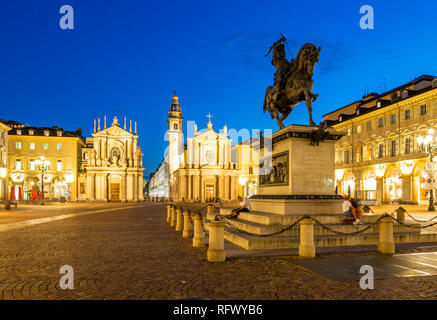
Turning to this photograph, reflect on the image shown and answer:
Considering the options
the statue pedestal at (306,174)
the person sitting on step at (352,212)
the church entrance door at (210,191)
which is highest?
the statue pedestal at (306,174)

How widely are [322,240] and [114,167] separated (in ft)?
217

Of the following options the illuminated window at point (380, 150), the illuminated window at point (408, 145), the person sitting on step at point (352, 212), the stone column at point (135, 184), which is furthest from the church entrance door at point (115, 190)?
the person sitting on step at point (352, 212)

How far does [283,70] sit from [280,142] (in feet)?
9.47

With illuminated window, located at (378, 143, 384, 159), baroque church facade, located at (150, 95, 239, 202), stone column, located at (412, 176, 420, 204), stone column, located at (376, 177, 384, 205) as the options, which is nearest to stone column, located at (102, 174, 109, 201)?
baroque church facade, located at (150, 95, 239, 202)

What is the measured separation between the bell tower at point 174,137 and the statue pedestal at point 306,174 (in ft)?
253

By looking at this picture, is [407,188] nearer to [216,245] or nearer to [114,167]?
[216,245]

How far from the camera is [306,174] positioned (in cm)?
1097

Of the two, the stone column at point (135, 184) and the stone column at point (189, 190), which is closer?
the stone column at point (135, 184)

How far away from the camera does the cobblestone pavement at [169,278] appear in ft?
17.6

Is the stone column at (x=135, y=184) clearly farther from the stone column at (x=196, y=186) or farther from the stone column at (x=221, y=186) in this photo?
the stone column at (x=221, y=186)

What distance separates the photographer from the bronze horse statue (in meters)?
11.6

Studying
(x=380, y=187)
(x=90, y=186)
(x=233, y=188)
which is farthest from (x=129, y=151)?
(x=380, y=187)

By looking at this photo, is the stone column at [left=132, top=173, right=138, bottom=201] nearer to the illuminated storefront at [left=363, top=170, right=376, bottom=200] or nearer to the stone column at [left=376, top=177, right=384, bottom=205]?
the illuminated storefront at [left=363, top=170, right=376, bottom=200]

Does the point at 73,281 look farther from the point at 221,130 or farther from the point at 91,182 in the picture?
the point at 221,130
